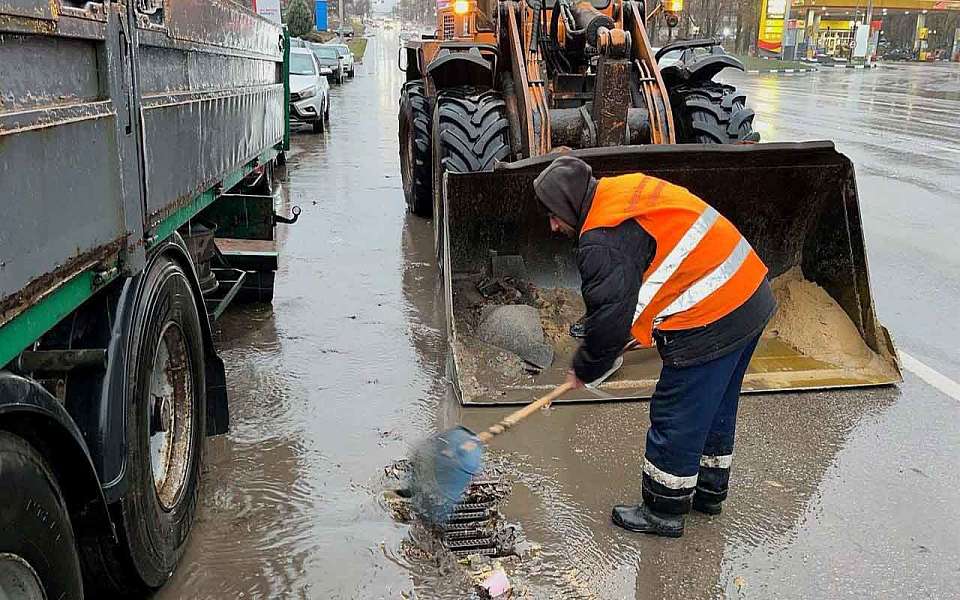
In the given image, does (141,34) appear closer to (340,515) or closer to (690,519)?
(340,515)

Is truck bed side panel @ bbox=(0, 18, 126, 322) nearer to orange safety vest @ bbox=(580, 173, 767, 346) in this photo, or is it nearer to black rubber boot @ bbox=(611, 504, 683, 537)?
orange safety vest @ bbox=(580, 173, 767, 346)

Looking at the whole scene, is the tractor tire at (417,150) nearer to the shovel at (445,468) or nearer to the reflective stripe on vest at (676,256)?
the shovel at (445,468)

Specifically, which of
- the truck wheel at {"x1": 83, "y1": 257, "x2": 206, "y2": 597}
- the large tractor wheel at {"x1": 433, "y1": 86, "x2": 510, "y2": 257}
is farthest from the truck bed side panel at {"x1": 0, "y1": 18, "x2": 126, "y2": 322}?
the large tractor wheel at {"x1": 433, "y1": 86, "x2": 510, "y2": 257}

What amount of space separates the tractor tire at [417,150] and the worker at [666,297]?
5452 mm

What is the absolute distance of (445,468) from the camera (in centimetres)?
338

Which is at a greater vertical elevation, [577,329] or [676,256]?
[676,256]

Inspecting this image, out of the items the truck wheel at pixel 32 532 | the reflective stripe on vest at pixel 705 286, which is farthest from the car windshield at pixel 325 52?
the truck wheel at pixel 32 532

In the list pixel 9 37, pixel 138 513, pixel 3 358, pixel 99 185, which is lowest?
pixel 138 513

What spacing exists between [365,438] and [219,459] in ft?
2.30

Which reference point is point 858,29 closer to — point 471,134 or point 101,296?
point 471,134

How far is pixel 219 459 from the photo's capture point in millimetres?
4055

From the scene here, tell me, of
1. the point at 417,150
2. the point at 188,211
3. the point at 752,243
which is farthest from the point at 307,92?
the point at 188,211

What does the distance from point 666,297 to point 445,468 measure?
1074 mm

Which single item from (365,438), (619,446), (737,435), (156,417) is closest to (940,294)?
A: (737,435)
